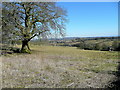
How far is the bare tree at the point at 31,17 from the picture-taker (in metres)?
12.3

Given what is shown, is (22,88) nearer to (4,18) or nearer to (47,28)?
(4,18)

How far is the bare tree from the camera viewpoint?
12.3 m

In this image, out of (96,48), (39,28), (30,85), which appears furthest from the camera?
(96,48)

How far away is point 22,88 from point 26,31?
1024 cm

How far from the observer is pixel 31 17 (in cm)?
1480

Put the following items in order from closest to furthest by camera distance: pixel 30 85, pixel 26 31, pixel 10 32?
pixel 30 85, pixel 10 32, pixel 26 31

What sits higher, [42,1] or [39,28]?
[42,1]

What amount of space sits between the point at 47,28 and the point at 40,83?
1070 centimetres

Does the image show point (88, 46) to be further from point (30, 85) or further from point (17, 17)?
point (30, 85)

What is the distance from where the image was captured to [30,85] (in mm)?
4102

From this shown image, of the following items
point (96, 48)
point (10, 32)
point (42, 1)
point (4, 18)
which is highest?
point (42, 1)

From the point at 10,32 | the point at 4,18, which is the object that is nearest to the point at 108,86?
the point at 10,32

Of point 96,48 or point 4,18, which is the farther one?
point 96,48

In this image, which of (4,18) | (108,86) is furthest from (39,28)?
(108,86)
